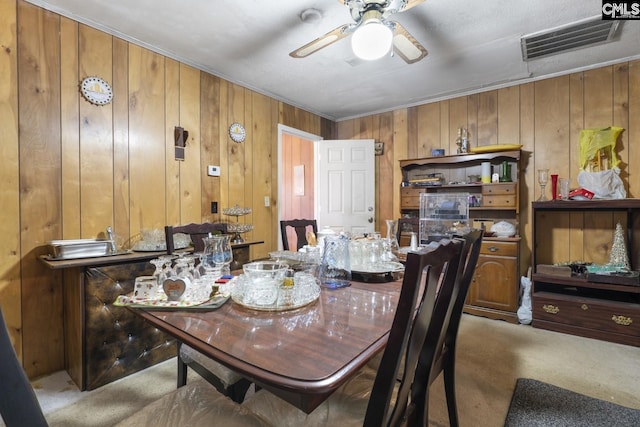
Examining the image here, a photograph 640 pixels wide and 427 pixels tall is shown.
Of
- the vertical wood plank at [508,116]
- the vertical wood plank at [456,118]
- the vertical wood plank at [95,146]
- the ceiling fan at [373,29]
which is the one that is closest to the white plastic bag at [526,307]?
the vertical wood plank at [508,116]

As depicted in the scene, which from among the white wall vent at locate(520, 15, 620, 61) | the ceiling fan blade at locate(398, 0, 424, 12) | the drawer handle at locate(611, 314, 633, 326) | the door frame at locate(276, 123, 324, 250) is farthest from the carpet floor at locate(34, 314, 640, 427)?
the white wall vent at locate(520, 15, 620, 61)

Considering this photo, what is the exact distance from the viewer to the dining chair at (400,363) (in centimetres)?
72

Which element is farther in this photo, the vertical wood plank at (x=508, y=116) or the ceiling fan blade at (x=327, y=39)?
the vertical wood plank at (x=508, y=116)

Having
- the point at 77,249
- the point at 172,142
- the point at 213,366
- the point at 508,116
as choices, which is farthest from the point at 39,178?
the point at 508,116

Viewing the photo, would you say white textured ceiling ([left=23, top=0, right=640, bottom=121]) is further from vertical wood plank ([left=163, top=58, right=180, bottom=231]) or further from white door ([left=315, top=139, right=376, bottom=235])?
white door ([left=315, top=139, right=376, bottom=235])

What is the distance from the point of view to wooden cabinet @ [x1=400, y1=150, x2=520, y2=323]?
9.93 ft

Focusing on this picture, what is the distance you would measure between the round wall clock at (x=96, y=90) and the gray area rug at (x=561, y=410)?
3.30m

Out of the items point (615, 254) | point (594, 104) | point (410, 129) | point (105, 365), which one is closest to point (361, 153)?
point (410, 129)

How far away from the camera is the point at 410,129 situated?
4.03 metres

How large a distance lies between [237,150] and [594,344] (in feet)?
11.9

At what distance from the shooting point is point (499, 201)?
3.25 m

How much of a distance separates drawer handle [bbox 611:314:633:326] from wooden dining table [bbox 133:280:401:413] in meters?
2.46

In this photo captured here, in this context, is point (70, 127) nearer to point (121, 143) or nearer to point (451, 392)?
point (121, 143)

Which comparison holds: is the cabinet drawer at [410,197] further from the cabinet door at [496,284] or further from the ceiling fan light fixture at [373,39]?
the ceiling fan light fixture at [373,39]
